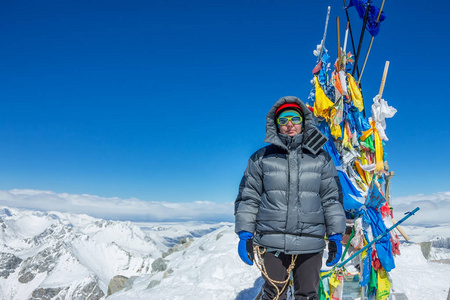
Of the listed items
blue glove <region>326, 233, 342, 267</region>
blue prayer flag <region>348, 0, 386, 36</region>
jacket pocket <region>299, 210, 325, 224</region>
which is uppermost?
blue prayer flag <region>348, 0, 386, 36</region>

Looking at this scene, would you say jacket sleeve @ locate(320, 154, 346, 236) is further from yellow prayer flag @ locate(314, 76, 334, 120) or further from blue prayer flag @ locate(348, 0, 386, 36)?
blue prayer flag @ locate(348, 0, 386, 36)

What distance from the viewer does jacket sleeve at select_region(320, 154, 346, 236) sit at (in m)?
3.63

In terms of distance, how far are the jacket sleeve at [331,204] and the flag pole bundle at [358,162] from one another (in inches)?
78.6

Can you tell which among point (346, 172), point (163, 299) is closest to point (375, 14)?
point (346, 172)

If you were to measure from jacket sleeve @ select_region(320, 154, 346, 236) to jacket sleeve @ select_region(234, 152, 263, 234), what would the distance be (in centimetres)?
78

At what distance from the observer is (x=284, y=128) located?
401cm

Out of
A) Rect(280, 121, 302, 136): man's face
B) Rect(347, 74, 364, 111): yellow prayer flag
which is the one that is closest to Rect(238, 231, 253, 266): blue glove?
Rect(280, 121, 302, 136): man's face

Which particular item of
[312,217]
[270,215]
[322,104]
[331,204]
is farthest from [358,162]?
[270,215]

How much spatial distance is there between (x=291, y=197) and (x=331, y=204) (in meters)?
0.54

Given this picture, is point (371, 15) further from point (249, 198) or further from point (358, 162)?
point (249, 198)

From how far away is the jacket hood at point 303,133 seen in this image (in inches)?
151

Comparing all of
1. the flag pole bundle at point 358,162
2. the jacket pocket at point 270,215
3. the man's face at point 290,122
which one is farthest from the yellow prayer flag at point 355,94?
the jacket pocket at point 270,215

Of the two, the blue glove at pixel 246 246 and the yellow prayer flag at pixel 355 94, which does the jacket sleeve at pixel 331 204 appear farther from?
the yellow prayer flag at pixel 355 94

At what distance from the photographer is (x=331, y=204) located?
371cm
